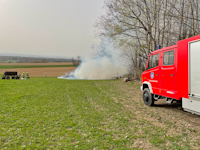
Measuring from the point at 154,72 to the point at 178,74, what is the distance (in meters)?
2.11

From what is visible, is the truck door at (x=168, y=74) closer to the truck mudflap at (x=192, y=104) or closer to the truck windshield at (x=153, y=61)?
the truck windshield at (x=153, y=61)

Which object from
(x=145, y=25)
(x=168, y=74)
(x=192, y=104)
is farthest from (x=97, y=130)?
(x=145, y=25)

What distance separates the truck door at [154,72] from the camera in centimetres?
901

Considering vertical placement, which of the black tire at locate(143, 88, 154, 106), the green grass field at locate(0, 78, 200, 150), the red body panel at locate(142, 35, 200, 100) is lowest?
the green grass field at locate(0, 78, 200, 150)

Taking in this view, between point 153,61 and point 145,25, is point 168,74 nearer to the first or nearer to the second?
point 153,61

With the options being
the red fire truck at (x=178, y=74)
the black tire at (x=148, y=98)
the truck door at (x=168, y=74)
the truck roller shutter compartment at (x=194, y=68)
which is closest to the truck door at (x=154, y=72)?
the red fire truck at (x=178, y=74)

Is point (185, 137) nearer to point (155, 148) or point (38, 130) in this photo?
point (155, 148)

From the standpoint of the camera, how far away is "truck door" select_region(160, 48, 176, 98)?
7716 mm

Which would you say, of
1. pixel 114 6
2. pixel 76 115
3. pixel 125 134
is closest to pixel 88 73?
pixel 114 6

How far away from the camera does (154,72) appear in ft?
30.5

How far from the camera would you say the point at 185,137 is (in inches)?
213

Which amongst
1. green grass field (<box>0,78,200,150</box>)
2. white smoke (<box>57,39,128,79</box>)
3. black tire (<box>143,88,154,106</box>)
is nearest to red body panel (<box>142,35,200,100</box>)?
black tire (<box>143,88,154,106</box>)

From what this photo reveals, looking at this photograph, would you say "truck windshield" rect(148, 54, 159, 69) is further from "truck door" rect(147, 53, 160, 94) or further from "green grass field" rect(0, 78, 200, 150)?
"green grass field" rect(0, 78, 200, 150)

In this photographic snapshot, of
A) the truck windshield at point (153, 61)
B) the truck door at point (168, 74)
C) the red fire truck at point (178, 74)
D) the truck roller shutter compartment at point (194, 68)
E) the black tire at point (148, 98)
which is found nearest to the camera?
the truck roller shutter compartment at point (194, 68)
